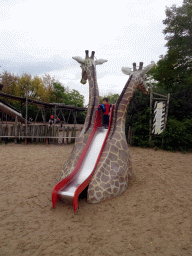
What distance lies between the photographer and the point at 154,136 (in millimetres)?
10227

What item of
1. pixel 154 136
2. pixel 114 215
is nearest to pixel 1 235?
pixel 114 215

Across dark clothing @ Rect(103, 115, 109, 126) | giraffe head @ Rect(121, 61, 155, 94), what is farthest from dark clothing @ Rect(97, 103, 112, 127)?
giraffe head @ Rect(121, 61, 155, 94)

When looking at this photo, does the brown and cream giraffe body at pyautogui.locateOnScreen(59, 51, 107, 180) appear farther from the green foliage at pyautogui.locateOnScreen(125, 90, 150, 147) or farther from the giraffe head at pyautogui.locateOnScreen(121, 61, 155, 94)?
the green foliage at pyautogui.locateOnScreen(125, 90, 150, 147)

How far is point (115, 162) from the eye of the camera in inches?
179

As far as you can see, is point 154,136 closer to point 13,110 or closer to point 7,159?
point 7,159

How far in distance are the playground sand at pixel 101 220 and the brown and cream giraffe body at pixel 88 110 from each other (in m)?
0.87

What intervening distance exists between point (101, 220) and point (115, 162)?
4.81 feet

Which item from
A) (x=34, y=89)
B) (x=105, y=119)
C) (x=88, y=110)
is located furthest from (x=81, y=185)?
(x=34, y=89)

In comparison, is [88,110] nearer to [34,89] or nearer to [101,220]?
[101,220]

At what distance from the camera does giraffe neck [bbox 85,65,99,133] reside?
5570 mm

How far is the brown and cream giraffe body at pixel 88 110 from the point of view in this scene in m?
4.79

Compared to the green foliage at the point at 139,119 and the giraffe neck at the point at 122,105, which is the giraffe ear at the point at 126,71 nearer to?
the giraffe neck at the point at 122,105

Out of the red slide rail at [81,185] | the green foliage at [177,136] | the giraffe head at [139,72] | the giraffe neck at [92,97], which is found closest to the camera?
the red slide rail at [81,185]

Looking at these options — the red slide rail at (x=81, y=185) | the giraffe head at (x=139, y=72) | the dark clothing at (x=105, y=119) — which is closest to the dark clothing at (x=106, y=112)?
the dark clothing at (x=105, y=119)
